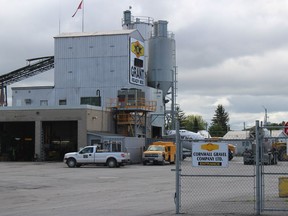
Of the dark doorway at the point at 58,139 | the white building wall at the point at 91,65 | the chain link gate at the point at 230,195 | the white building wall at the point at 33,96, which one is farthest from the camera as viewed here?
the white building wall at the point at 33,96

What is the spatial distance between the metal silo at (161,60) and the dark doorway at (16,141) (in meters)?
18.1

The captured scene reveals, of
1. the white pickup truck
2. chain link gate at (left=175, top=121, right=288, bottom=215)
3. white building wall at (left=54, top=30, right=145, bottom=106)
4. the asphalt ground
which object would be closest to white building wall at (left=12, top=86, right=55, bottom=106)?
white building wall at (left=54, top=30, right=145, bottom=106)

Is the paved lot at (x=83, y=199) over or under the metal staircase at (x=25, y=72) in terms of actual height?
under

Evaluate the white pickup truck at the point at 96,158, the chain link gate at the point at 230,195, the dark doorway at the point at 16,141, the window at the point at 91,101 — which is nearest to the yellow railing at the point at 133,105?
the window at the point at 91,101

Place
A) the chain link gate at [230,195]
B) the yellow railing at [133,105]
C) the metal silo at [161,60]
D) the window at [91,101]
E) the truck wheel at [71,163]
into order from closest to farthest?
the chain link gate at [230,195], the truck wheel at [71,163], the yellow railing at [133,105], the window at [91,101], the metal silo at [161,60]

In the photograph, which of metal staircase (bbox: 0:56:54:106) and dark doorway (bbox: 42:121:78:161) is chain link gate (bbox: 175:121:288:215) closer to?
dark doorway (bbox: 42:121:78:161)

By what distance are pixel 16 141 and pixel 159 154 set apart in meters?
22.6

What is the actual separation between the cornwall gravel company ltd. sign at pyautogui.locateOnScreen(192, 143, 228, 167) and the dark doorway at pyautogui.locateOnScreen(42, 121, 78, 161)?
44.5 meters

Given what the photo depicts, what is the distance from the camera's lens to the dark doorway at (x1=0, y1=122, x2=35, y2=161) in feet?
194

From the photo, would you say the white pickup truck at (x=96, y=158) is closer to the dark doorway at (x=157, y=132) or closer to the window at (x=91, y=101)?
the window at (x=91, y=101)

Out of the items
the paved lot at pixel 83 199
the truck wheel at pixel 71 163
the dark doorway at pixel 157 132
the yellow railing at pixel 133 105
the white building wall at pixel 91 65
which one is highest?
the white building wall at pixel 91 65

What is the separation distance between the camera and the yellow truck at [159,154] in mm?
47219

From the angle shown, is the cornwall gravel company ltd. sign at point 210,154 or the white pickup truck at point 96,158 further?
the white pickup truck at point 96,158

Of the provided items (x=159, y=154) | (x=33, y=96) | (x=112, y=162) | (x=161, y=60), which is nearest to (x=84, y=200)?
(x=112, y=162)
